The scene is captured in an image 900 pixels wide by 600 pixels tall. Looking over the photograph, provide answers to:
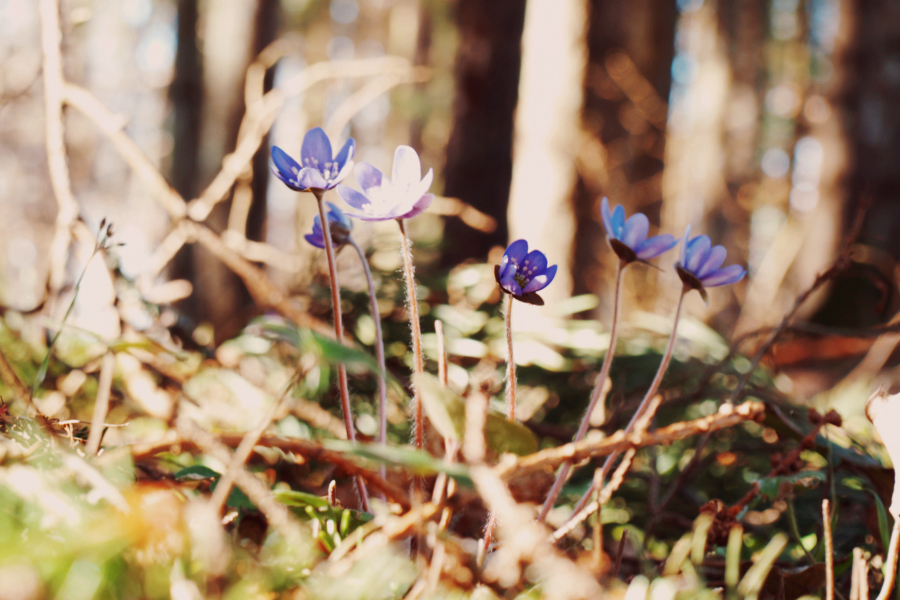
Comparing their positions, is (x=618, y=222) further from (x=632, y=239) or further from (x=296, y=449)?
(x=296, y=449)

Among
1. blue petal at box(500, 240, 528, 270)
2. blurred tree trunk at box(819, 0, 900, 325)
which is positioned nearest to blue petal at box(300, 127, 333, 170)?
blue petal at box(500, 240, 528, 270)

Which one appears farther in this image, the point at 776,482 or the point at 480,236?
the point at 480,236

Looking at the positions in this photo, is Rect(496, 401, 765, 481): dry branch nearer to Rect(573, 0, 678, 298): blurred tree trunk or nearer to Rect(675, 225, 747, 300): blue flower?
Rect(675, 225, 747, 300): blue flower

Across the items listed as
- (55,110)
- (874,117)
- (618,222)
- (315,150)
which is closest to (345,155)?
(315,150)

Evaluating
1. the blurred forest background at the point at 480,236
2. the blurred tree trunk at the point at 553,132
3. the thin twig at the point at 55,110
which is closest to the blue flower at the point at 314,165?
the blurred forest background at the point at 480,236

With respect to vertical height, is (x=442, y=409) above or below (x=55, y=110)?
below

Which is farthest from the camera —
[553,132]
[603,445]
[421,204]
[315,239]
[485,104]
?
[485,104]
